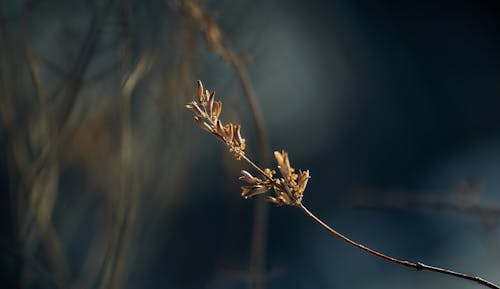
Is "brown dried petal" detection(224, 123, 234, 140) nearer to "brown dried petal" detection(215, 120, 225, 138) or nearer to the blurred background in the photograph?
"brown dried petal" detection(215, 120, 225, 138)

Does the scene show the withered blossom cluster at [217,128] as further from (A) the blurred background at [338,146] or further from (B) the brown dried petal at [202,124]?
(A) the blurred background at [338,146]

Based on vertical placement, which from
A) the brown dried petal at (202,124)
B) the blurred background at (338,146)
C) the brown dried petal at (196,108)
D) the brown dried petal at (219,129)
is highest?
the blurred background at (338,146)

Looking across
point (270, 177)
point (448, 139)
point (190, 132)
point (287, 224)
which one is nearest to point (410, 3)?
point (448, 139)

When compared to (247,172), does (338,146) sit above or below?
above

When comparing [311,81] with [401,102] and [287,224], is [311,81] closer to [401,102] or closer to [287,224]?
[401,102]

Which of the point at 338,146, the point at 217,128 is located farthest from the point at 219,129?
the point at 338,146

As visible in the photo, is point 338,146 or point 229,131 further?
point 338,146

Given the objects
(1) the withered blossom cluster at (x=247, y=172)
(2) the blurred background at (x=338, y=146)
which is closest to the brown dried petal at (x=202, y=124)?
(1) the withered blossom cluster at (x=247, y=172)

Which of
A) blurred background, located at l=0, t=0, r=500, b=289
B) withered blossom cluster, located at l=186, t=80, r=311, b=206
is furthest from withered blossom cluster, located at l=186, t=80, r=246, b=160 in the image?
blurred background, located at l=0, t=0, r=500, b=289

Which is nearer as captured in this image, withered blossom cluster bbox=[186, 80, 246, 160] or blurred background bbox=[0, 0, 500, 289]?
withered blossom cluster bbox=[186, 80, 246, 160]

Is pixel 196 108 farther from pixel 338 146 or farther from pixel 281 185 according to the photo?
pixel 338 146

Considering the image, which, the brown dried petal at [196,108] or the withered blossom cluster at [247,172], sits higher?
the brown dried petal at [196,108]
